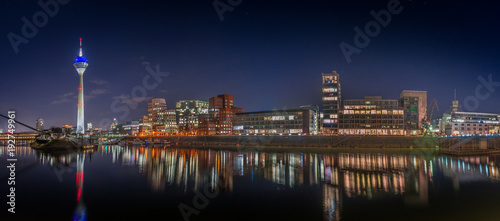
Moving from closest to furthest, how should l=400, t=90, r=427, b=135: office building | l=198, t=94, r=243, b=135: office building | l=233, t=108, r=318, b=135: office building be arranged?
l=233, t=108, r=318, b=135: office building, l=400, t=90, r=427, b=135: office building, l=198, t=94, r=243, b=135: office building

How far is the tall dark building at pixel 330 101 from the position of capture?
5138 inches

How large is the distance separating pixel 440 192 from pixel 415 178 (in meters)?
7.12

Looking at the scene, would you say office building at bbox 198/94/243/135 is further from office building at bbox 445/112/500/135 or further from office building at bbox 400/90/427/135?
office building at bbox 445/112/500/135

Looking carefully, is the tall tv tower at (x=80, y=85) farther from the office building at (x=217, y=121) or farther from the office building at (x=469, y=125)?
the office building at (x=469, y=125)

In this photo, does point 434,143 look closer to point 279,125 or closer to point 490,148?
point 490,148

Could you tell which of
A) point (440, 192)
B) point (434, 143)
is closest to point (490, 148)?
point (434, 143)

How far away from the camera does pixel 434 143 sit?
8494cm

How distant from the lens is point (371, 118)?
121000 millimetres

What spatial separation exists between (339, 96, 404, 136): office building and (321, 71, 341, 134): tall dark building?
21.1 ft

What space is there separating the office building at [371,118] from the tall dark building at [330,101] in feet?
21.1

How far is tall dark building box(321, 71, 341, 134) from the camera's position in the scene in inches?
5138

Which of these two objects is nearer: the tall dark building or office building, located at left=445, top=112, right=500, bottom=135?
office building, located at left=445, top=112, right=500, bottom=135

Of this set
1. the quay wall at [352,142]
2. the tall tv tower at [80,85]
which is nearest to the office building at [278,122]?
the quay wall at [352,142]

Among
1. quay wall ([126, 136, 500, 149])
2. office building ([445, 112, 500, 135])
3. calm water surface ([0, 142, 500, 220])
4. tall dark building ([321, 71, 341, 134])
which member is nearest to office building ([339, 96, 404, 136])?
tall dark building ([321, 71, 341, 134])
